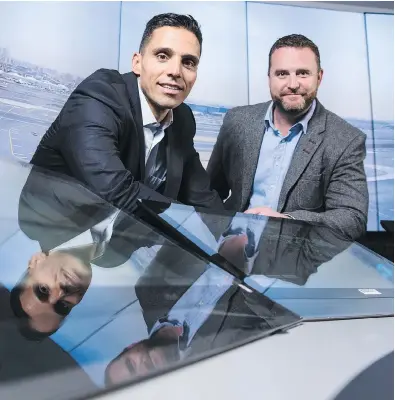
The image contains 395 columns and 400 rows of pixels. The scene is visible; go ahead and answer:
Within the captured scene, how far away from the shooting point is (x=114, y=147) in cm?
104

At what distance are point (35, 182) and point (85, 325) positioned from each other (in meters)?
0.29

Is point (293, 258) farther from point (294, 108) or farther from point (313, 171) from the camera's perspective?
point (294, 108)

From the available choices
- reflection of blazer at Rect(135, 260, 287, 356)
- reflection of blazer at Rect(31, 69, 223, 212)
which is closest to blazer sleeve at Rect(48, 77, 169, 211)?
reflection of blazer at Rect(31, 69, 223, 212)

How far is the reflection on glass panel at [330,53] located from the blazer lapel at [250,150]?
0.18 metres

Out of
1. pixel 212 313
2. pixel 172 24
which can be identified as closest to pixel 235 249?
pixel 212 313

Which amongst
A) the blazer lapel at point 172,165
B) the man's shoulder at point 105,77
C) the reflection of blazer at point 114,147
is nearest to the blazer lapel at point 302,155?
the reflection of blazer at point 114,147

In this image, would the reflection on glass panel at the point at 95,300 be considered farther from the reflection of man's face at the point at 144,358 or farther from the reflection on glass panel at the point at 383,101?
the reflection on glass panel at the point at 383,101

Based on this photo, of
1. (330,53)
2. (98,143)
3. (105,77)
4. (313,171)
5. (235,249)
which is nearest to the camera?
(235,249)

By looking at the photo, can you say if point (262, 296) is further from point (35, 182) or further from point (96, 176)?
point (96, 176)

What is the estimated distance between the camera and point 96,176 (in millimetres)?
980

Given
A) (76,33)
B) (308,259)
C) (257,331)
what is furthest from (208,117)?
(257,331)

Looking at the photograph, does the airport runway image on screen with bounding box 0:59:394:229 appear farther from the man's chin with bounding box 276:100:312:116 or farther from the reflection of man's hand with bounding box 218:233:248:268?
the reflection of man's hand with bounding box 218:233:248:268

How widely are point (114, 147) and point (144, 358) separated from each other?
68 centimetres

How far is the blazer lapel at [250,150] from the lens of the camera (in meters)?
1.48
